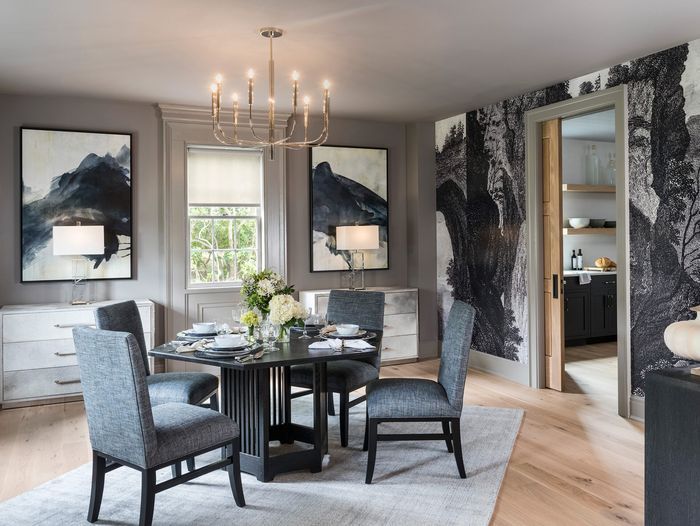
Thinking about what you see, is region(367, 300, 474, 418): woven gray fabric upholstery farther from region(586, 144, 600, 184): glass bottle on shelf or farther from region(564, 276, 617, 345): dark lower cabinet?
region(586, 144, 600, 184): glass bottle on shelf

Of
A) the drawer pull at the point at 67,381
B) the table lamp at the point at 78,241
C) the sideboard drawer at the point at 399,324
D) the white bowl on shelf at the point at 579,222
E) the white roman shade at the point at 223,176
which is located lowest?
the drawer pull at the point at 67,381

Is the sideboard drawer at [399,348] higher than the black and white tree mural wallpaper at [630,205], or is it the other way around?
the black and white tree mural wallpaper at [630,205]

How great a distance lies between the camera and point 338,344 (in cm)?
327

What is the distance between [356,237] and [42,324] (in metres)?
2.86

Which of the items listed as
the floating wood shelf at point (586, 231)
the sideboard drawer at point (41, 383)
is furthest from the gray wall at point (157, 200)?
the floating wood shelf at point (586, 231)

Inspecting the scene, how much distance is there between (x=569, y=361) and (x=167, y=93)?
4789 millimetres

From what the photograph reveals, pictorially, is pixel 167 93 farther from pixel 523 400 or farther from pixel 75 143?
pixel 523 400

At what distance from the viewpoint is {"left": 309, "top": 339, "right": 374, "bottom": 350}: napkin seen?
10.7 feet

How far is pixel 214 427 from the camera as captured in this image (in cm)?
280

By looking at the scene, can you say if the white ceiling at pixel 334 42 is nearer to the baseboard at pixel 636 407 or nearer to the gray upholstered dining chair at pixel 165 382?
the gray upholstered dining chair at pixel 165 382

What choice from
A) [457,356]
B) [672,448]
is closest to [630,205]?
[457,356]

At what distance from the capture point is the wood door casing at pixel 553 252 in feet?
16.8

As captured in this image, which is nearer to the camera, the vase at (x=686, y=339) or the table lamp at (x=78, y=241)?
the vase at (x=686, y=339)

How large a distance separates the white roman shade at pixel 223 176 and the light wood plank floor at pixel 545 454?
7.23 feet
